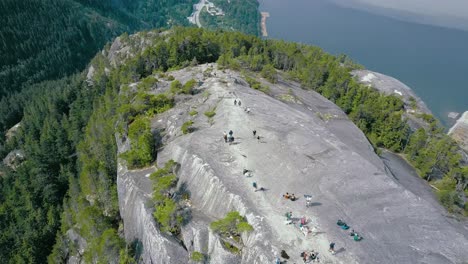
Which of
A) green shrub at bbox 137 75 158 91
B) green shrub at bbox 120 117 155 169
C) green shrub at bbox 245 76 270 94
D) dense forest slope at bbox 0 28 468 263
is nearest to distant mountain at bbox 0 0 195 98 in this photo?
dense forest slope at bbox 0 28 468 263

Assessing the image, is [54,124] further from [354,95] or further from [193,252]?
[354,95]

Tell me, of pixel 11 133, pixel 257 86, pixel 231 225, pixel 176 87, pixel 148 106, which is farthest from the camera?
pixel 11 133

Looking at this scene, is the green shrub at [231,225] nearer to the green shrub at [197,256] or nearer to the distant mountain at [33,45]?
the green shrub at [197,256]

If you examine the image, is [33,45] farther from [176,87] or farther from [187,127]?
[187,127]

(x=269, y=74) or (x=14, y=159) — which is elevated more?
(x=269, y=74)

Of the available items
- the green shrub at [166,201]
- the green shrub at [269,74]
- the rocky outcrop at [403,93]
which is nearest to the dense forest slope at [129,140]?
the green shrub at [166,201]

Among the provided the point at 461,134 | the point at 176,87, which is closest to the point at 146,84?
the point at 176,87

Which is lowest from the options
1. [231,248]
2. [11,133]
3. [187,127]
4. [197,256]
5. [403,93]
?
[11,133]

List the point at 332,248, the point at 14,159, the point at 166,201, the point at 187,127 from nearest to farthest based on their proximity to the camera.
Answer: the point at 332,248 < the point at 166,201 < the point at 187,127 < the point at 14,159
